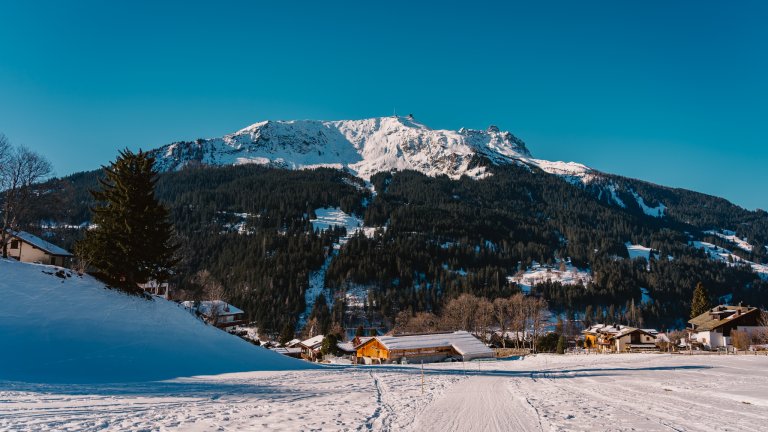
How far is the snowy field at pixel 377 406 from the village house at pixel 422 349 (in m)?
46.0

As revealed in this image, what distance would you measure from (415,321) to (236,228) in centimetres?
11563

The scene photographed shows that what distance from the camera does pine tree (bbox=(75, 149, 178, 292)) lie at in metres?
38.6

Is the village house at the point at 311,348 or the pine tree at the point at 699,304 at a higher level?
the pine tree at the point at 699,304

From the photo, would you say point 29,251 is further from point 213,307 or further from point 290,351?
point 290,351

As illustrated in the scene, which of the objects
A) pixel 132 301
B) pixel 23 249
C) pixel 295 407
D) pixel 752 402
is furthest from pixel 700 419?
pixel 23 249

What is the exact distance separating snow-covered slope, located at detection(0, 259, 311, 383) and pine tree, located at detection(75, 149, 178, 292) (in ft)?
5.96

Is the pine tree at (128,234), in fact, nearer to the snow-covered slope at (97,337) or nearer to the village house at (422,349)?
the snow-covered slope at (97,337)

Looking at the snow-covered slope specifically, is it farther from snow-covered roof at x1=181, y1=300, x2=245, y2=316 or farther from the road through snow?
snow-covered roof at x1=181, y1=300, x2=245, y2=316

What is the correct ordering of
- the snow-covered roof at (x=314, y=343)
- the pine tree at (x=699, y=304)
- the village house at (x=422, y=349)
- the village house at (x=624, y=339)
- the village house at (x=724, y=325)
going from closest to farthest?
the village house at (x=422, y=349) → the village house at (x=724, y=325) → the snow-covered roof at (x=314, y=343) → the pine tree at (x=699, y=304) → the village house at (x=624, y=339)

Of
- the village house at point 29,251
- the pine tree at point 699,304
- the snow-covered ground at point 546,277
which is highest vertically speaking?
the snow-covered ground at point 546,277

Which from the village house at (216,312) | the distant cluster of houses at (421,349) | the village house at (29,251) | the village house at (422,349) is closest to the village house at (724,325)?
the village house at (422,349)

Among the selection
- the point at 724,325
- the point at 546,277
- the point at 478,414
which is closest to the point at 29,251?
the point at 478,414

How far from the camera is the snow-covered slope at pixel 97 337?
26.9 meters

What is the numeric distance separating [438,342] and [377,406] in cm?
5973
